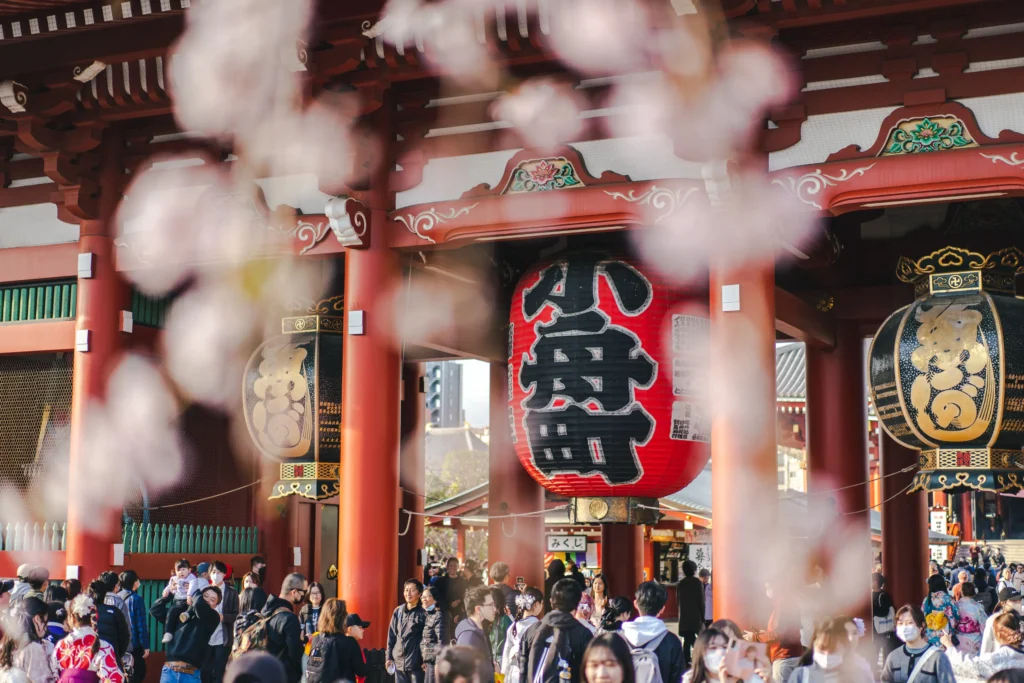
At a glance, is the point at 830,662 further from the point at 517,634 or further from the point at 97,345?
the point at 97,345

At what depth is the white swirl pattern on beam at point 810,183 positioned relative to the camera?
837cm

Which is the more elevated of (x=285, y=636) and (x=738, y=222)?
(x=738, y=222)

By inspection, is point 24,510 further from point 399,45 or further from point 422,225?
point 399,45

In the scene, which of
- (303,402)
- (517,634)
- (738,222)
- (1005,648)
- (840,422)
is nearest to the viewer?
(1005,648)

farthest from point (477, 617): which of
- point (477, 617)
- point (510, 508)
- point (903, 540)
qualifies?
point (903, 540)

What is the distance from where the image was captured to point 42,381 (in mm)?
11742

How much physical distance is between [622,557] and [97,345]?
286 inches

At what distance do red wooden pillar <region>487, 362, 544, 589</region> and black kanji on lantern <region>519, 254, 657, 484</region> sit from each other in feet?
11.7

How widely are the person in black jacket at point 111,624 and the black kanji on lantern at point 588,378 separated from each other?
10.9 ft

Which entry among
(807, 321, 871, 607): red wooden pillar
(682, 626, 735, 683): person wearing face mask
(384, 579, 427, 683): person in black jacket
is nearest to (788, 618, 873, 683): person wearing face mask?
(682, 626, 735, 683): person wearing face mask

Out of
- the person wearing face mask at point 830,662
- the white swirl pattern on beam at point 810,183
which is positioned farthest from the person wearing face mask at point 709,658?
the white swirl pattern on beam at point 810,183

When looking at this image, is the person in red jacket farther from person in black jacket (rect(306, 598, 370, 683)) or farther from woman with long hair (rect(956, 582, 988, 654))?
woman with long hair (rect(956, 582, 988, 654))

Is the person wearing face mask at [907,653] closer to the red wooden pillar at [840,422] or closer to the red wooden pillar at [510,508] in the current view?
the red wooden pillar at [840,422]

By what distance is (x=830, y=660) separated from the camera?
18.1 feet
